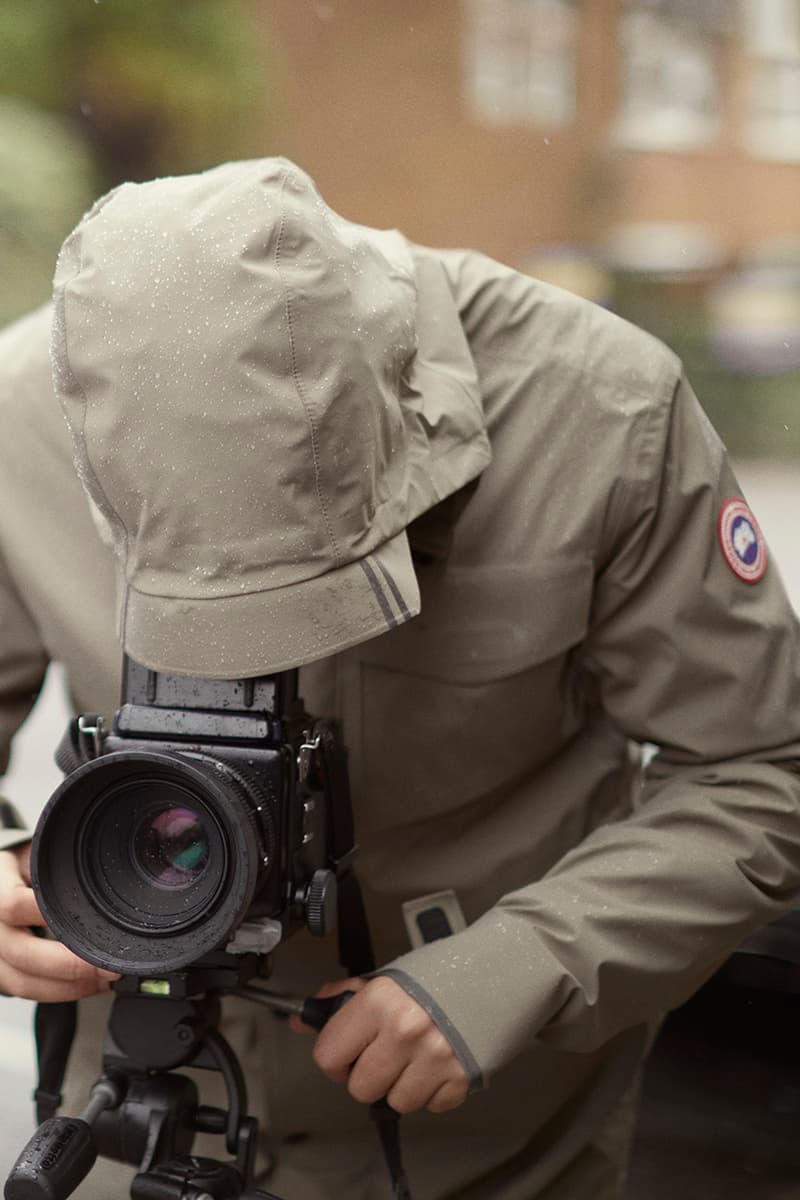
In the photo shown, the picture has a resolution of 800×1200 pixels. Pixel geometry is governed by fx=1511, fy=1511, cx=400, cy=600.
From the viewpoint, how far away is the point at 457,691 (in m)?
1.17

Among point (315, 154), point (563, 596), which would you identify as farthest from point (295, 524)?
point (315, 154)

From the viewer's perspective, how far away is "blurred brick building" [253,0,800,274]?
4.44 feet

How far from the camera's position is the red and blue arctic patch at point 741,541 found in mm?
1133

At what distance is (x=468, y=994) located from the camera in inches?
39.5

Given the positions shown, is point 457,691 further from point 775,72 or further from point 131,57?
point 131,57

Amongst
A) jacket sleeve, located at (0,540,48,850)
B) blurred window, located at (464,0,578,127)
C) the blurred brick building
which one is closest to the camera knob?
jacket sleeve, located at (0,540,48,850)

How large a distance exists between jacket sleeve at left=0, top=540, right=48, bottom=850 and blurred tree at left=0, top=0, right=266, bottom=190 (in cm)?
274

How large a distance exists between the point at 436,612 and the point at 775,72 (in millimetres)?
584

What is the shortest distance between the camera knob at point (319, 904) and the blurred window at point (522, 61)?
2.86 feet

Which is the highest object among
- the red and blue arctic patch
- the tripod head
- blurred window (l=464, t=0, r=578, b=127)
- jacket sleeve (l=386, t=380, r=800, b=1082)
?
blurred window (l=464, t=0, r=578, b=127)

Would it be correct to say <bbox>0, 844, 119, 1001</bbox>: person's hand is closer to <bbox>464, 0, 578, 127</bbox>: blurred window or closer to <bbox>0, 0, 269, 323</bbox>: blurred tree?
<bbox>464, 0, 578, 127</bbox>: blurred window

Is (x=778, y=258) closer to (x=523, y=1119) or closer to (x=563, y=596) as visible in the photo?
(x=563, y=596)

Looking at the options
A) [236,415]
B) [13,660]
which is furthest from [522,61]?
[236,415]

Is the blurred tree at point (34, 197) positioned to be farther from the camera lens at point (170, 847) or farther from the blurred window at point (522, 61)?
the camera lens at point (170, 847)
